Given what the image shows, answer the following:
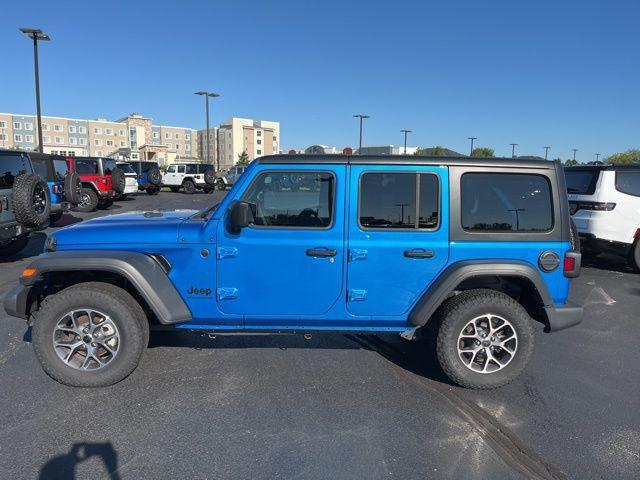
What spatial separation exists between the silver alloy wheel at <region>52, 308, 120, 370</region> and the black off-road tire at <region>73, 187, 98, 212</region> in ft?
47.1

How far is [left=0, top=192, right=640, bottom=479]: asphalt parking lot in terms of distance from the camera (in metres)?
2.62

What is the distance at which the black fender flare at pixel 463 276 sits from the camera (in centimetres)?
338

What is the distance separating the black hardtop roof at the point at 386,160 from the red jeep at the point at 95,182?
49.2 ft

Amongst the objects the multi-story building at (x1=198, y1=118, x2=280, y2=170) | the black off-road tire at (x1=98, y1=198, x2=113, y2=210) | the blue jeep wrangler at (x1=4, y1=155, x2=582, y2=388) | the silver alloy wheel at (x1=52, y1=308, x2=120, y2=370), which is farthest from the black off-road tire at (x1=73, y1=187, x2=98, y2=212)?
the multi-story building at (x1=198, y1=118, x2=280, y2=170)

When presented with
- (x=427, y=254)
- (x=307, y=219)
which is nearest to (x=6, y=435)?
(x=307, y=219)

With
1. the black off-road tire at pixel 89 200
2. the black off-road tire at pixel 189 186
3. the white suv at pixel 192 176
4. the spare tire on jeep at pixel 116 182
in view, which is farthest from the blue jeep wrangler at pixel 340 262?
the black off-road tire at pixel 189 186

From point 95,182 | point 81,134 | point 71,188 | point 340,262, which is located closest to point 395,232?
point 340,262

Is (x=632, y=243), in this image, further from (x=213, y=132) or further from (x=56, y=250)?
(x=213, y=132)

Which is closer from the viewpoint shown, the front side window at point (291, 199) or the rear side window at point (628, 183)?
the front side window at point (291, 199)

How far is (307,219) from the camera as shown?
11.4 feet

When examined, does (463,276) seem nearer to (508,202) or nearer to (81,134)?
(508,202)

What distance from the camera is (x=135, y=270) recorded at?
10.8 feet

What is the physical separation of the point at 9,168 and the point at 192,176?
2144 centimetres

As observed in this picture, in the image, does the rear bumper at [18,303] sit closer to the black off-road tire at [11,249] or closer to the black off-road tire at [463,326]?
the black off-road tire at [463,326]
